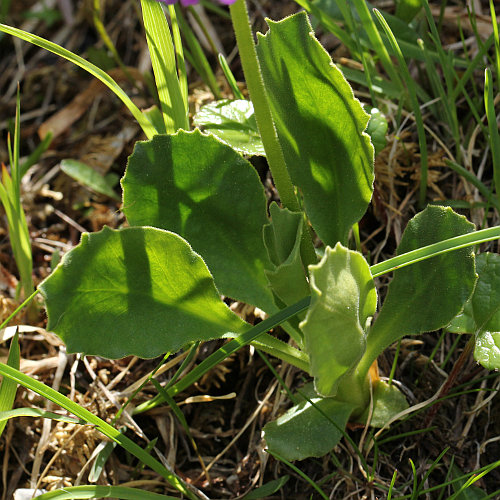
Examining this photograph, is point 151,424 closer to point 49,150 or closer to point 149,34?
point 149,34

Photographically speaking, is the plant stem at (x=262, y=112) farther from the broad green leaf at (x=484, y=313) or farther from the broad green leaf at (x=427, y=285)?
the broad green leaf at (x=484, y=313)

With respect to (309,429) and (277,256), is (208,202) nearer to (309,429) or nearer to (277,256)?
(277,256)

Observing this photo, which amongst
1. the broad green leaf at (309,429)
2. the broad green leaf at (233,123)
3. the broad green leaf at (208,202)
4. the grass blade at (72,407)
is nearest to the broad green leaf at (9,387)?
the grass blade at (72,407)

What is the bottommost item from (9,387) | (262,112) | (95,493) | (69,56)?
(95,493)

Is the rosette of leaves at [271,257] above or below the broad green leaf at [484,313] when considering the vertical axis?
above

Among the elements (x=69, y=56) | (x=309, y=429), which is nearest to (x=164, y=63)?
(x=69, y=56)

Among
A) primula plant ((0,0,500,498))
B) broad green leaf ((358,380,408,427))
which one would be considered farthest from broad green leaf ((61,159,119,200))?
broad green leaf ((358,380,408,427))

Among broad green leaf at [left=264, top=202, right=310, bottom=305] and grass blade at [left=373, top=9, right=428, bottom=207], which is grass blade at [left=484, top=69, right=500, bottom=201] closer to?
grass blade at [left=373, top=9, right=428, bottom=207]
